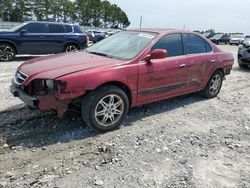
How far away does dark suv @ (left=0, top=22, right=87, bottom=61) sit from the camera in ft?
38.7

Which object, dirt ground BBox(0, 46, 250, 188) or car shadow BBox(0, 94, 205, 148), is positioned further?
car shadow BBox(0, 94, 205, 148)

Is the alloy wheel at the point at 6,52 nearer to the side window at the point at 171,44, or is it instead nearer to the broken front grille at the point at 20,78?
the broken front grille at the point at 20,78

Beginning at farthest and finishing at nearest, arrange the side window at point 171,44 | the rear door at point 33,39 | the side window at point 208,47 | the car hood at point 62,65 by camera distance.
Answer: the rear door at point 33,39 → the side window at point 208,47 → the side window at point 171,44 → the car hood at point 62,65

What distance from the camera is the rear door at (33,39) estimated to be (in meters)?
12.1

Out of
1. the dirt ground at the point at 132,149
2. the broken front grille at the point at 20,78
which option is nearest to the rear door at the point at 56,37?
the dirt ground at the point at 132,149

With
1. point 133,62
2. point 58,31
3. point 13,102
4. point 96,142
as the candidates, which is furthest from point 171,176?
point 58,31

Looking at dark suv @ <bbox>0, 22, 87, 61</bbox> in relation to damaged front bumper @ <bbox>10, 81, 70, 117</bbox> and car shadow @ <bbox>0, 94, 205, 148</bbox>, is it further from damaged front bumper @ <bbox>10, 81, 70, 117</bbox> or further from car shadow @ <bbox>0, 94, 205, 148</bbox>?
damaged front bumper @ <bbox>10, 81, 70, 117</bbox>

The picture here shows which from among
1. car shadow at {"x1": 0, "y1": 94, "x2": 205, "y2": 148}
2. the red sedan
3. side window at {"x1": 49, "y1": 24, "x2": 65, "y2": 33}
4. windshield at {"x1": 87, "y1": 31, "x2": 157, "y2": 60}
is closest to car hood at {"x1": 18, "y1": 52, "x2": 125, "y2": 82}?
the red sedan

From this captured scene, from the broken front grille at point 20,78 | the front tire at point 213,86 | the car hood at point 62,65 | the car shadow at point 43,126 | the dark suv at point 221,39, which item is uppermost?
the car hood at point 62,65

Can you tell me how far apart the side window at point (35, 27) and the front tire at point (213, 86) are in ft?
26.7

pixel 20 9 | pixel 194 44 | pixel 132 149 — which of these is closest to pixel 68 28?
pixel 194 44

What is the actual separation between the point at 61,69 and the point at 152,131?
5.58 ft

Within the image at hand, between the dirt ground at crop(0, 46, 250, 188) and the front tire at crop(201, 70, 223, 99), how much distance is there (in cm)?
70

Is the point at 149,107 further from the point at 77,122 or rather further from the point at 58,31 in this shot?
the point at 58,31
